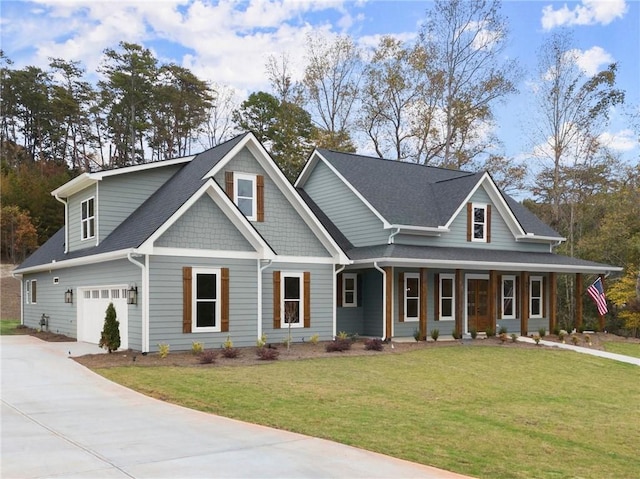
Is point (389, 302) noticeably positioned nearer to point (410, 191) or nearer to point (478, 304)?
point (478, 304)

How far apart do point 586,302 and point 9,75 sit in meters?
47.6

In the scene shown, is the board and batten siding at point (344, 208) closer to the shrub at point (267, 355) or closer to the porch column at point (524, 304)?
the porch column at point (524, 304)

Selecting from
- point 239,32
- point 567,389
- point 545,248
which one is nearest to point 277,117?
point 239,32

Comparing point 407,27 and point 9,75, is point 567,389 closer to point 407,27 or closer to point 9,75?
point 407,27

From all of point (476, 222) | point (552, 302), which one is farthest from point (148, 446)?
point (552, 302)

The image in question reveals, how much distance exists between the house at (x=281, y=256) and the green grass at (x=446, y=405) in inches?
126

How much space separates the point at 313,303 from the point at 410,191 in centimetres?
745

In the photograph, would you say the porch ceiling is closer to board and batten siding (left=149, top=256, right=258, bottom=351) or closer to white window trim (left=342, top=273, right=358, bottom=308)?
white window trim (left=342, top=273, right=358, bottom=308)

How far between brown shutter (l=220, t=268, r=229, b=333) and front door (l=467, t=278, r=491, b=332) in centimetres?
1046

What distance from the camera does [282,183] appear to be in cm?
1881

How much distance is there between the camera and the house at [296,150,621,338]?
69.4 ft

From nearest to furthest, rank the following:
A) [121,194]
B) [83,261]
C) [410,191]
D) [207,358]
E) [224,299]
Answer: [207,358] → [224,299] → [83,261] → [121,194] → [410,191]

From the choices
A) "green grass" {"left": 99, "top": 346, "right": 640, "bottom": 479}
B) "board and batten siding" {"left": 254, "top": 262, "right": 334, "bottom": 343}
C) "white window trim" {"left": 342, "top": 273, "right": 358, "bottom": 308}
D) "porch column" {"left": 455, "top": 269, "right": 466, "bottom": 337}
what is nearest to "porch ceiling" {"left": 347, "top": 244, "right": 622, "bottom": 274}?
"porch column" {"left": 455, "top": 269, "right": 466, "bottom": 337}

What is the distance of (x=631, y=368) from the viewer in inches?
679
